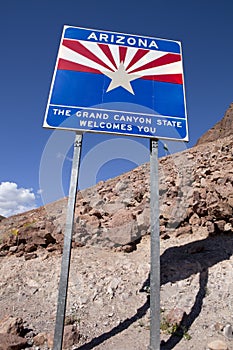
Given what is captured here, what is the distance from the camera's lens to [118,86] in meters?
4.47

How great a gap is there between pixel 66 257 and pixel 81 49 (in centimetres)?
386

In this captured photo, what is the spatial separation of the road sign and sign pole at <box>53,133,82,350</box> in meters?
0.50

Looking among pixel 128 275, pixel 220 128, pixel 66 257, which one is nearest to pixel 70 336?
pixel 66 257

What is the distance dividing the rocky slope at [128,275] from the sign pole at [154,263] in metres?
0.37

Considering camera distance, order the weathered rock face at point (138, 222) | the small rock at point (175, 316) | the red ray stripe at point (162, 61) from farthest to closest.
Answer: the weathered rock face at point (138, 222) → the red ray stripe at point (162, 61) → the small rock at point (175, 316)

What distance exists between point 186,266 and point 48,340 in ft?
9.48

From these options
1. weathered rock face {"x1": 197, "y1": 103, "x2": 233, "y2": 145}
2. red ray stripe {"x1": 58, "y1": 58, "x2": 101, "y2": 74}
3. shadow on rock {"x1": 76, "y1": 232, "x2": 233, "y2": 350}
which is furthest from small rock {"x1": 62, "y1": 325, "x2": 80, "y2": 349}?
weathered rock face {"x1": 197, "y1": 103, "x2": 233, "y2": 145}

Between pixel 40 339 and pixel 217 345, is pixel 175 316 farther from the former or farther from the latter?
pixel 40 339

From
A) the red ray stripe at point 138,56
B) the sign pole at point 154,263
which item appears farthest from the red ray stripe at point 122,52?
the sign pole at point 154,263

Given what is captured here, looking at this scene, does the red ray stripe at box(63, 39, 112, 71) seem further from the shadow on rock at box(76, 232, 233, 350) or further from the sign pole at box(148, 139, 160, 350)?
the shadow on rock at box(76, 232, 233, 350)

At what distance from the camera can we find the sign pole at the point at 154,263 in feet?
10.8

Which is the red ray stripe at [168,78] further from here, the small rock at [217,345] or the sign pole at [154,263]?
the small rock at [217,345]

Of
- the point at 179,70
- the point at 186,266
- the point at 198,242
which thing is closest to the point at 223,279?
the point at 186,266

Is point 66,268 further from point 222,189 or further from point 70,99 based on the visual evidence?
point 222,189
